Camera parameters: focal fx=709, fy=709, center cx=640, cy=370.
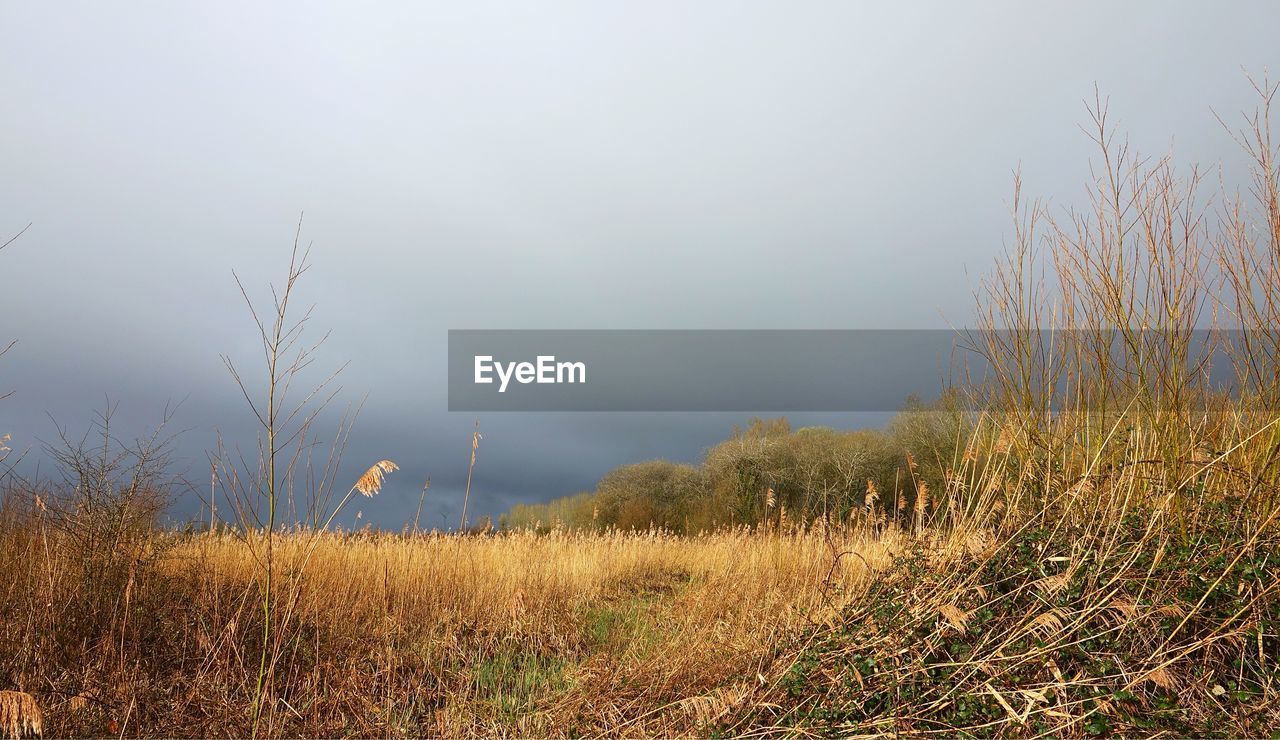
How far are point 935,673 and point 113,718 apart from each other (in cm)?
415

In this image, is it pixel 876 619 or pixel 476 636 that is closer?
pixel 876 619

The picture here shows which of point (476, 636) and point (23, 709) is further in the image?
point (476, 636)

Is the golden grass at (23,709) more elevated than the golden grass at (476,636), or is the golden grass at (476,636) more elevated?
the golden grass at (23,709)

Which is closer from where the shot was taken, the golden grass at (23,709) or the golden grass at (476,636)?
the golden grass at (23,709)

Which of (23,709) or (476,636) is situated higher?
(23,709)

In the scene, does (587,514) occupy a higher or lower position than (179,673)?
lower

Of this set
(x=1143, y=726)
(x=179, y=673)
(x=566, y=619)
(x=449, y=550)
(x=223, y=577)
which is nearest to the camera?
(x=1143, y=726)

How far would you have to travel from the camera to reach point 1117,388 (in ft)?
15.3

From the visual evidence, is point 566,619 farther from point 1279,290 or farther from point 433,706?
point 1279,290

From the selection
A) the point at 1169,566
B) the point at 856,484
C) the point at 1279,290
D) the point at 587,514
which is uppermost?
the point at 1279,290

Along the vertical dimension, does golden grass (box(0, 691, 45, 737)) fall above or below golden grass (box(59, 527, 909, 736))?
above

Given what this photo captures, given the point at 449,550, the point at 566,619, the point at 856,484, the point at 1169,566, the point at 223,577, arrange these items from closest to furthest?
1. the point at 1169,566
2. the point at 223,577
3. the point at 566,619
4. the point at 449,550
5. the point at 856,484

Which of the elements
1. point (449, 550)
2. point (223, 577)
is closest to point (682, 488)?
point (449, 550)

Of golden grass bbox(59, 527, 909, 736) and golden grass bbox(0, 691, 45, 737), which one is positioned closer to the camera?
golden grass bbox(0, 691, 45, 737)
